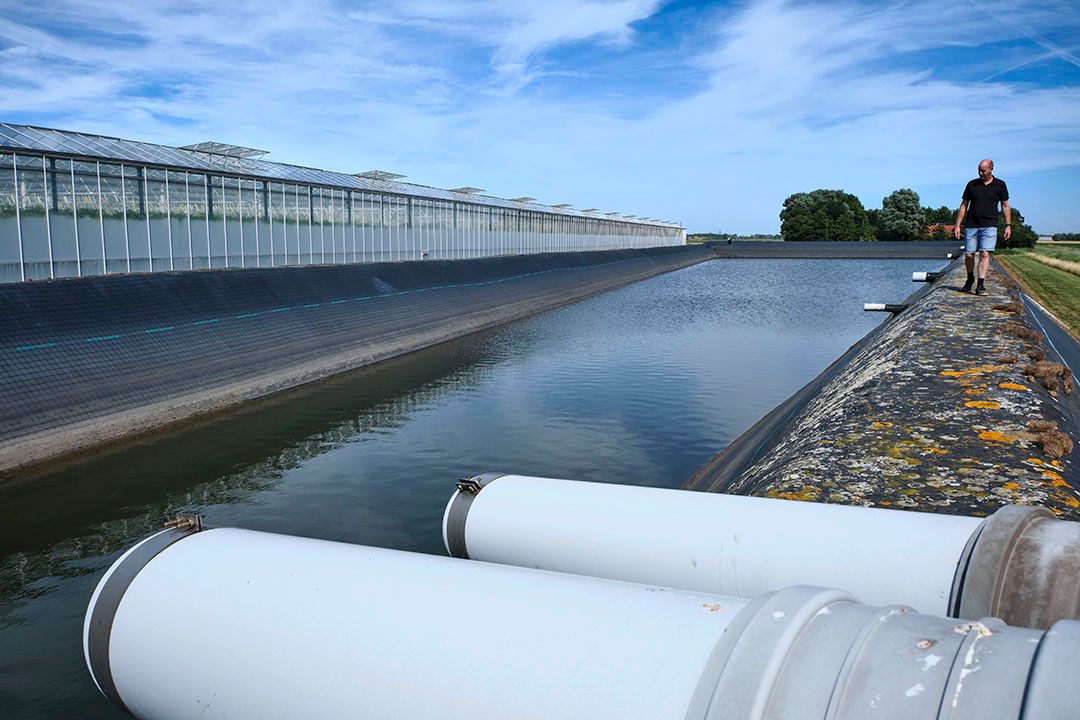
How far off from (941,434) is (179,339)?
13.7 m

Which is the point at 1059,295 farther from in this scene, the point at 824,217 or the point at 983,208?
the point at 824,217

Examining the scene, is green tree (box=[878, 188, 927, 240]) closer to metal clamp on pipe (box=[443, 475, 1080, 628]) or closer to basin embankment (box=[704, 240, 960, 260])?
basin embankment (box=[704, 240, 960, 260])

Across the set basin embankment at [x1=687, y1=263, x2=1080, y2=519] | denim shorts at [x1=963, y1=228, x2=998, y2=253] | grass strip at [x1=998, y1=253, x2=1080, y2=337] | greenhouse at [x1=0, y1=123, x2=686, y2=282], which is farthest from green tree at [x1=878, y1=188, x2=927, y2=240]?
basin embankment at [x1=687, y1=263, x2=1080, y2=519]

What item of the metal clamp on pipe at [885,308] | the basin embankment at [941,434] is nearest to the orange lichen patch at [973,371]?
the basin embankment at [941,434]

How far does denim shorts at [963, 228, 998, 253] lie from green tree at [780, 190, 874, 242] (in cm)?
10195

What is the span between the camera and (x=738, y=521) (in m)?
3.36

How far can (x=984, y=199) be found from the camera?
11.7 meters

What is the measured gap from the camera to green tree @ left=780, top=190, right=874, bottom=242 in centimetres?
11088

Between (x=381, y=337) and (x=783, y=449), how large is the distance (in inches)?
620

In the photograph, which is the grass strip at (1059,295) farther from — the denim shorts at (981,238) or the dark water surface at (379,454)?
the dark water surface at (379,454)

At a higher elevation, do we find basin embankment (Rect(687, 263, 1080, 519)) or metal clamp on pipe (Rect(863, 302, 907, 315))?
metal clamp on pipe (Rect(863, 302, 907, 315))

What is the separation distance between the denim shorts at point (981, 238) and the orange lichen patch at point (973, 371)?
556cm

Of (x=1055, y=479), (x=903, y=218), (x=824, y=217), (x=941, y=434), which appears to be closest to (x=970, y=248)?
(x=941, y=434)

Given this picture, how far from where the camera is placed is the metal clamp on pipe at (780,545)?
263 centimetres
